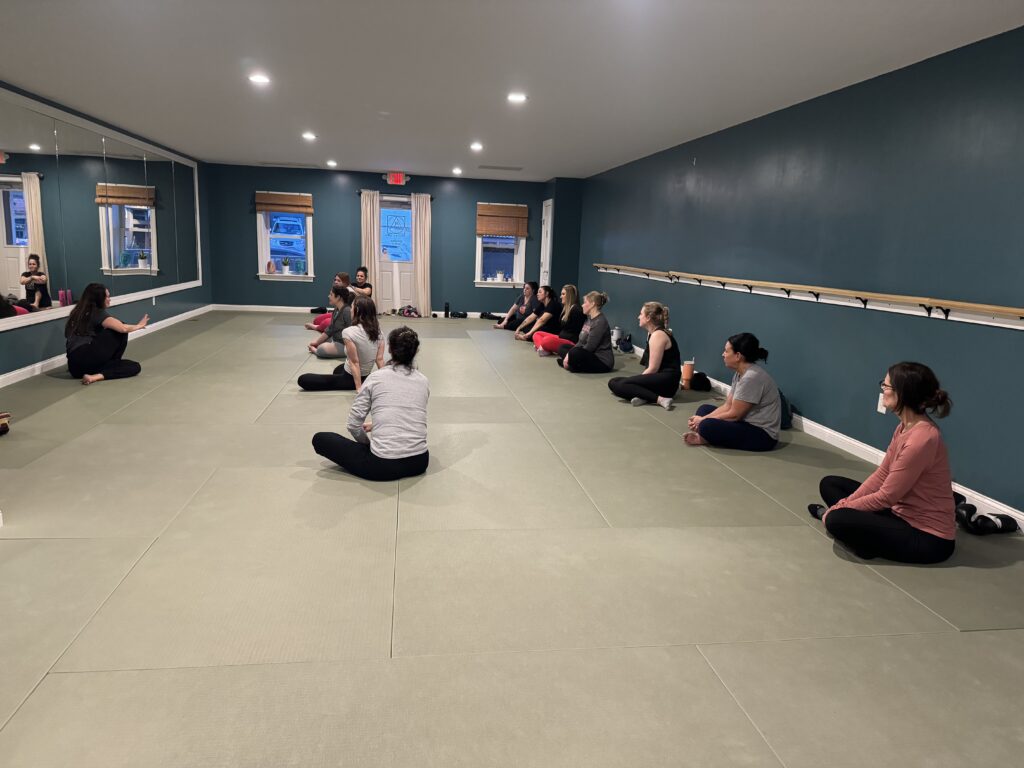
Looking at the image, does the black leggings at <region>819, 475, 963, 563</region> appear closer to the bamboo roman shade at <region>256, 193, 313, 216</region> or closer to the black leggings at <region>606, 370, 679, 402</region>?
the black leggings at <region>606, 370, 679, 402</region>

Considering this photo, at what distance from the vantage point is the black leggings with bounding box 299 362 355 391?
6.27 m

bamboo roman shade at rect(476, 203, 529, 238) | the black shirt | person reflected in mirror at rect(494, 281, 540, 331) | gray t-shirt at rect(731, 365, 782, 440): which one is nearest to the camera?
gray t-shirt at rect(731, 365, 782, 440)

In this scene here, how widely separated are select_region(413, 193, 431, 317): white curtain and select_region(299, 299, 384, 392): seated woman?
23.1 feet

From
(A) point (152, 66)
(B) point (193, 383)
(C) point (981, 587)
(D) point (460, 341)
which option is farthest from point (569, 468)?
(D) point (460, 341)

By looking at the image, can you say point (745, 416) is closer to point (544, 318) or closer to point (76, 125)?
point (544, 318)

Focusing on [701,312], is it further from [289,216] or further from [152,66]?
[289,216]

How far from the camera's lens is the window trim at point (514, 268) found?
535 inches

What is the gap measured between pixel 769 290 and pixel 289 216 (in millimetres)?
9838

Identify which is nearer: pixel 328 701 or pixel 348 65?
pixel 328 701

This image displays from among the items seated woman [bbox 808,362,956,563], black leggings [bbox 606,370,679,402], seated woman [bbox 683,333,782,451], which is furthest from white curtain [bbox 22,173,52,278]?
seated woman [bbox 808,362,956,563]

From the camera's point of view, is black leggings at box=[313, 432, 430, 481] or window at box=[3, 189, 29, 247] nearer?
black leggings at box=[313, 432, 430, 481]

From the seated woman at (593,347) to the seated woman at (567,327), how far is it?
39.3 inches

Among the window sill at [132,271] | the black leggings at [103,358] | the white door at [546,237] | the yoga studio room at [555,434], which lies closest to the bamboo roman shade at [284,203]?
the window sill at [132,271]

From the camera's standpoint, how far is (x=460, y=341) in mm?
9984
